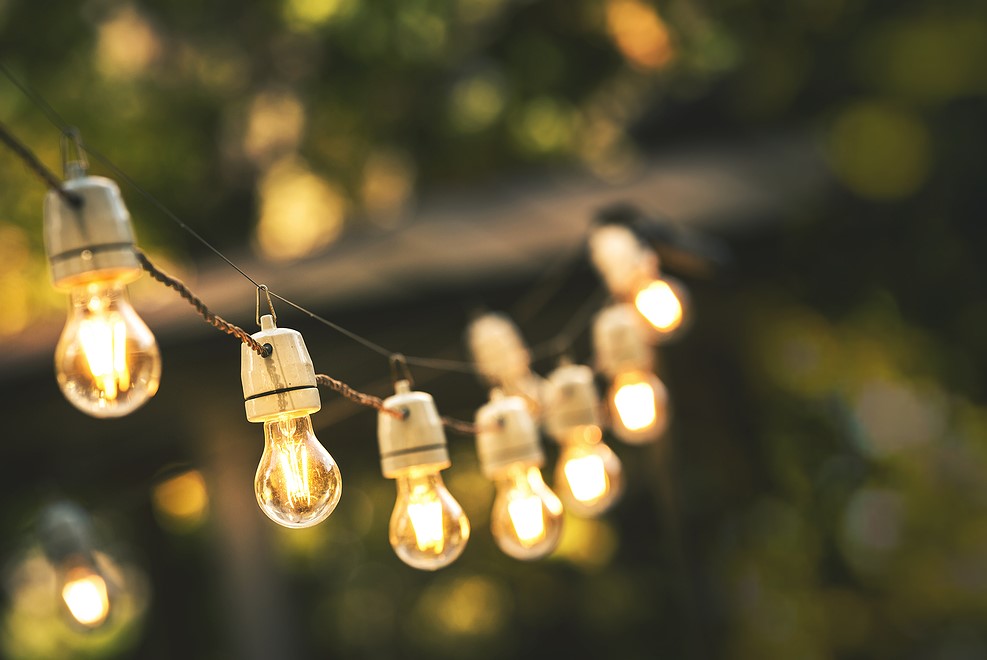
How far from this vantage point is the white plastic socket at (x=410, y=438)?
1.51 metres

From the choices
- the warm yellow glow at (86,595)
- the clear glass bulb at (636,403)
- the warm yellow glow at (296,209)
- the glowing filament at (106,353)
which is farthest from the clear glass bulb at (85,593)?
the warm yellow glow at (296,209)

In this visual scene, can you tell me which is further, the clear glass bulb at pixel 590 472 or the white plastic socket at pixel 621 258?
the white plastic socket at pixel 621 258

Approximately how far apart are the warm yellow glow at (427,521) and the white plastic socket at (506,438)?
11.9 inches

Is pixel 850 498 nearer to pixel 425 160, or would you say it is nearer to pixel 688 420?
pixel 688 420

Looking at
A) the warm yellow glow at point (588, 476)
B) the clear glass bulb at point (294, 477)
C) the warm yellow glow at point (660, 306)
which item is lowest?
the clear glass bulb at point (294, 477)

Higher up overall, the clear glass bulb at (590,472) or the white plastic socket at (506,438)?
the clear glass bulb at (590,472)

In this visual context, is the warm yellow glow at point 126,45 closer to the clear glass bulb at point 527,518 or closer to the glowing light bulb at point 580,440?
the glowing light bulb at point 580,440

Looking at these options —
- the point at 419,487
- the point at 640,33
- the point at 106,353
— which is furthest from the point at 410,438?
the point at 640,33

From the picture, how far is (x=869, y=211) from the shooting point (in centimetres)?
480

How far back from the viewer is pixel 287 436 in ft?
4.08

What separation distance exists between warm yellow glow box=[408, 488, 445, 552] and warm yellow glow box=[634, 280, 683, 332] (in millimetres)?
1311

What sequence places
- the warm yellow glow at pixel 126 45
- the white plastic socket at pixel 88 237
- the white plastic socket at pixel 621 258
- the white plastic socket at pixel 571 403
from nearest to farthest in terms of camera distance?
the white plastic socket at pixel 88 237 < the white plastic socket at pixel 571 403 < the white plastic socket at pixel 621 258 < the warm yellow glow at pixel 126 45

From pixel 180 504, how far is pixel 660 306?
15.0 feet

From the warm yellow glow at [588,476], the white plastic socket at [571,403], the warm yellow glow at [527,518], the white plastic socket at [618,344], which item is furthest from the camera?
the white plastic socket at [618,344]
